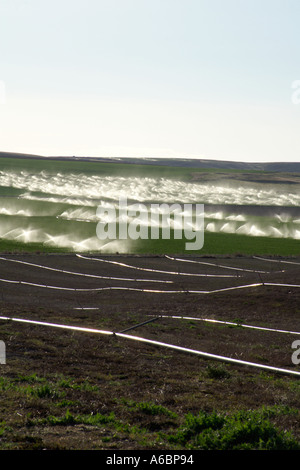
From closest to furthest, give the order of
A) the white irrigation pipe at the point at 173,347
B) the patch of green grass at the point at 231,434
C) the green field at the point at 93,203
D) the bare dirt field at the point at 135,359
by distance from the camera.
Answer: the patch of green grass at the point at 231,434
the bare dirt field at the point at 135,359
the white irrigation pipe at the point at 173,347
the green field at the point at 93,203

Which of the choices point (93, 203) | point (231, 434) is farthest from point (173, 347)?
point (93, 203)

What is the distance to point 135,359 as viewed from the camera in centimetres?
1538

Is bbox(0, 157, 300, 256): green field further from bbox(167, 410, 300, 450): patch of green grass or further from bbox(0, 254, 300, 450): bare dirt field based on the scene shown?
bbox(167, 410, 300, 450): patch of green grass

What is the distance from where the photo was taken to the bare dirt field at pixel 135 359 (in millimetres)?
10039

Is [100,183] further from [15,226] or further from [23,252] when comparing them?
[23,252]

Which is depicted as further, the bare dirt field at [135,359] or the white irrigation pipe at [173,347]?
the white irrigation pipe at [173,347]

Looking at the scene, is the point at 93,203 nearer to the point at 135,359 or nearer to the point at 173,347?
the point at 173,347

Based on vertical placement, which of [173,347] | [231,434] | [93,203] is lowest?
[173,347]

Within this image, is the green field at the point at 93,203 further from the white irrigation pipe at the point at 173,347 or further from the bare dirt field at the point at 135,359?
the white irrigation pipe at the point at 173,347

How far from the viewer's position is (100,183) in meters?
114

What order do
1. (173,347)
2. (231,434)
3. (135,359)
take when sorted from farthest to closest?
(173,347), (135,359), (231,434)

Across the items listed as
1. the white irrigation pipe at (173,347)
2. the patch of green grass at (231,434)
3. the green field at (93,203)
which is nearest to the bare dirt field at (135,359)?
the white irrigation pipe at (173,347)

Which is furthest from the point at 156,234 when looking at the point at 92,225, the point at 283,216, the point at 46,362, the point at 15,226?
the point at 46,362
